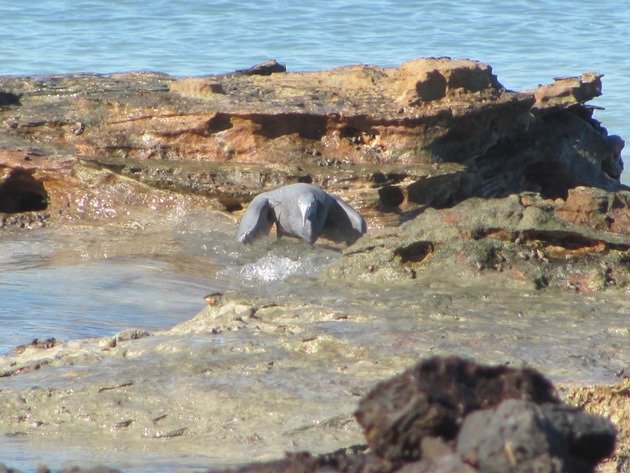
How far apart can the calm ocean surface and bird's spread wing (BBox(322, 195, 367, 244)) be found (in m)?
7.33

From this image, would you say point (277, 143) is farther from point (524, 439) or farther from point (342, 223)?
point (524, 439)

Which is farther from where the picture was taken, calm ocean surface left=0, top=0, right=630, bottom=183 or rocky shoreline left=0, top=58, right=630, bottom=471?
calm ocean surface left=0, top=0, right=630, bottom=183

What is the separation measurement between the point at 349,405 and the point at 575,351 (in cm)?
103

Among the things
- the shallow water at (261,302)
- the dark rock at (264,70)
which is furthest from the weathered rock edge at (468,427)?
the dark rock at (264,70)

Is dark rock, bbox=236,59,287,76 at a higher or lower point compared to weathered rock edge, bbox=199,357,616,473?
lower

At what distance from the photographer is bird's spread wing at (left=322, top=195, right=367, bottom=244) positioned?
8305 mm

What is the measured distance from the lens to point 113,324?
6.41 metres

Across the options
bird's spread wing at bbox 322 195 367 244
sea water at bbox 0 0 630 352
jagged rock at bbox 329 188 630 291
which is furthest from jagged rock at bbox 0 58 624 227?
sea water at bbox 0 0 630 352

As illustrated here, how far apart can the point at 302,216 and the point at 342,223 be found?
34cm

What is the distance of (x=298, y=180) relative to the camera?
8.96 meters

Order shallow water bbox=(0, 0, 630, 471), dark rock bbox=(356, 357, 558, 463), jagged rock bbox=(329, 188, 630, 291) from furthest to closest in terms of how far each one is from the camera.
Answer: jagged rock bbox=(329, 188, 630, 291) < shallow water bbox=(0, 0, 630, 471) < dark rock bbox=(356, 357, 558, 463)

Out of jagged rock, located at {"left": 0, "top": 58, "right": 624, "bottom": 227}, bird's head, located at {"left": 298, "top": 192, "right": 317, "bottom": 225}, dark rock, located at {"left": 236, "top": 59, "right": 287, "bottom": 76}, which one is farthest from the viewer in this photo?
dark rock, located at {"left": 236, "top": 59, "right": 287, "bottom": 76}

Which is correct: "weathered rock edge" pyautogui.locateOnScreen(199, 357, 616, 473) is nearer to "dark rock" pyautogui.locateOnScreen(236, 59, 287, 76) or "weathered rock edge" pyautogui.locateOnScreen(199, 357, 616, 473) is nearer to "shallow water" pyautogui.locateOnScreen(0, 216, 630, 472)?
"shallow water" pyautogui.locateOnScreen(0, 216, 630, 472)

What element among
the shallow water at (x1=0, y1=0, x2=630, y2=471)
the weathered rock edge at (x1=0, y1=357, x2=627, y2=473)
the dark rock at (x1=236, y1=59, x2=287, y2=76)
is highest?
the weathered rock edge at (x1=0, y1=357, x2=627, y2=473)
